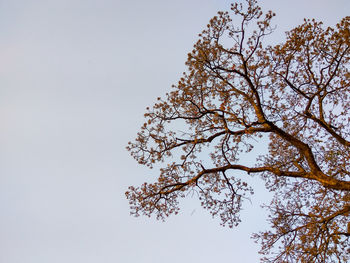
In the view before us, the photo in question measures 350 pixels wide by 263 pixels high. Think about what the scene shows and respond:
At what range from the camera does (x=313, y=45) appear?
378 inches

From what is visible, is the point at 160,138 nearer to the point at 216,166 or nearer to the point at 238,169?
the point at 216,166

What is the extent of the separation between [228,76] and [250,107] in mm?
1471

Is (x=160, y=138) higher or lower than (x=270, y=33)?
lower

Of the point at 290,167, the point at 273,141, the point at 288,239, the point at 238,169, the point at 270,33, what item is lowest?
the point at 288,239

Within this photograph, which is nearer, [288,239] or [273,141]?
[288,239]

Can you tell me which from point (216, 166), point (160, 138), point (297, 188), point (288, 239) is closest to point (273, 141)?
point (297, 188)

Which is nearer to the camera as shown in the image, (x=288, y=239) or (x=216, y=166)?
(x=288, y=239)

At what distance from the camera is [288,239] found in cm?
893

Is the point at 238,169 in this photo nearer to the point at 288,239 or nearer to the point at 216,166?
the point at 216,166

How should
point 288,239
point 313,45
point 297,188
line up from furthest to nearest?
1. point 297,188
2. point 313,45
3. point 288,239

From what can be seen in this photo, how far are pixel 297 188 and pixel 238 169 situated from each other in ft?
10.3

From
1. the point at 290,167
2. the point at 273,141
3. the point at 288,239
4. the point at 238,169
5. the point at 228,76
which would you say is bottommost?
the point at 288,239

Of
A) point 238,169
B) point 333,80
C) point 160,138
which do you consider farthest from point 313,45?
point 160,138

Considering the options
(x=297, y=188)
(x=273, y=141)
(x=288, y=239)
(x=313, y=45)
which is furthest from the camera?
(x=273, y=141)
